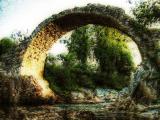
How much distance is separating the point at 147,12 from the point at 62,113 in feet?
38.8

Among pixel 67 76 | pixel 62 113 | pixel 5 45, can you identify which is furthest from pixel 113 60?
pixel 62 113

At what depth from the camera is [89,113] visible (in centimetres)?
743

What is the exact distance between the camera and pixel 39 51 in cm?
1023

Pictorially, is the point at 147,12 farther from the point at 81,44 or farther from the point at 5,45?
the point at 5,45

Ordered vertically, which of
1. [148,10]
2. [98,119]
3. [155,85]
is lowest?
[98,119]

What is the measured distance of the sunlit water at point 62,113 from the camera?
23.2 ft

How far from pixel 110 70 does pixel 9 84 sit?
394 inches

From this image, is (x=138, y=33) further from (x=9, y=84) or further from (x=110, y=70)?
(x=110, y=70)

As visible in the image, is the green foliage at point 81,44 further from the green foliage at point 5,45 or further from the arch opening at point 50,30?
the arch opening at point 50,30

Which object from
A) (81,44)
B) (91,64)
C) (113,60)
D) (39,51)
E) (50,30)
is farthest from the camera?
(81,44)

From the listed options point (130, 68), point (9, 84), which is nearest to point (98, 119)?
point (9, 84)

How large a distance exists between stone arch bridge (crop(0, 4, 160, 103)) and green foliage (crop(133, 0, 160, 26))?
5.89m

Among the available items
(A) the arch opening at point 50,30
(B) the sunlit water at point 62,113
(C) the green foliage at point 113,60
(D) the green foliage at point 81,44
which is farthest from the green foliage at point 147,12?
(B) the sunlit water at point 62,113

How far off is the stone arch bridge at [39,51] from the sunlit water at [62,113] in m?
0.55
